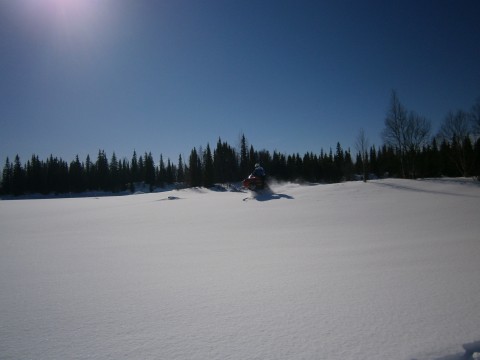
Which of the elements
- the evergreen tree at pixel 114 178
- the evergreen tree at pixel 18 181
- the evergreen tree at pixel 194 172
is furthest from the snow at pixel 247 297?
the evergreen tree at pixel 18 181

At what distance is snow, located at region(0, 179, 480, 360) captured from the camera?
211cm

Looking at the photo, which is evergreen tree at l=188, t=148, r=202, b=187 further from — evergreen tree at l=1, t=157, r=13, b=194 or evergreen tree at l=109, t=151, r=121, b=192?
evergreen tree at l=1, t=157, r=13, b=194

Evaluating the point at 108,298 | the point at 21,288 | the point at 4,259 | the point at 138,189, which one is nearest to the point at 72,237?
the point at 4,259

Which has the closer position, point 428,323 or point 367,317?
point 428,323

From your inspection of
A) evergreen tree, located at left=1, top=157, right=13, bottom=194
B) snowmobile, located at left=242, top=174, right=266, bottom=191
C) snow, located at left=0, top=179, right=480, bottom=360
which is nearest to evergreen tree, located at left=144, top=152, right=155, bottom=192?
evergreen tree, located at left=1, top=157, right=13, bottom=194

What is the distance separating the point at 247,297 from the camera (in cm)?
305

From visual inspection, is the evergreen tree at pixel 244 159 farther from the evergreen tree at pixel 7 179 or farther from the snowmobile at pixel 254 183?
the evergreen tree at pixel 7 179

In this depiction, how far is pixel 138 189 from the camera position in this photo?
7650 centimetres

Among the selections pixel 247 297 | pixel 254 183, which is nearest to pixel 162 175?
pixel 254 183

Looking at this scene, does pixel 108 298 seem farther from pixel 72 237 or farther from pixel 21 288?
pixel 72 237

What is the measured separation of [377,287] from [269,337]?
1851 millimetres

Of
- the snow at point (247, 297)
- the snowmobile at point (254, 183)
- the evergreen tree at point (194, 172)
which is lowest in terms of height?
the snow at point (247, 297)

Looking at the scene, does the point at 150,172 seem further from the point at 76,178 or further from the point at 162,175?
the point at 76,178

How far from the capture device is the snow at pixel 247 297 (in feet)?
6.93
